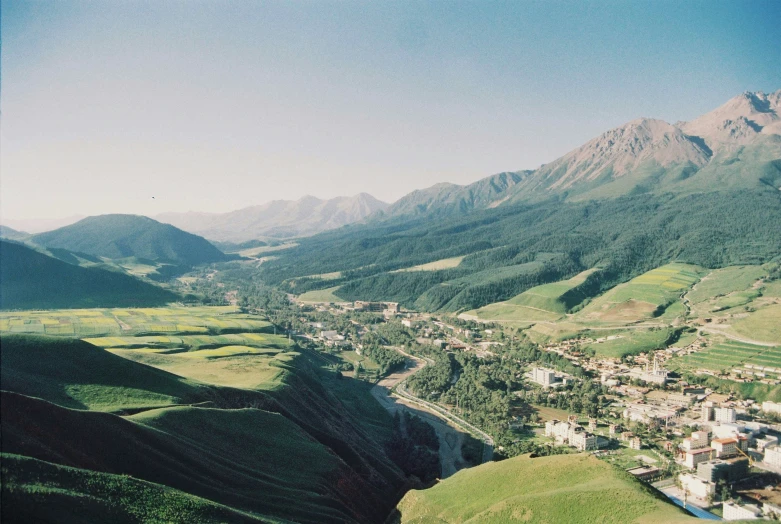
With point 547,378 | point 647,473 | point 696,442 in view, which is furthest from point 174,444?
point 547,378

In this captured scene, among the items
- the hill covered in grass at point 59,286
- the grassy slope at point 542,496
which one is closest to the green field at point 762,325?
the grassy slope at point 542,496

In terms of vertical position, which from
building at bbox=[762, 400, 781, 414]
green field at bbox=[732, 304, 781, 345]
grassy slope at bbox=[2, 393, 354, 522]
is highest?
grassy slope at bbox=[2, 393, 354, 522]

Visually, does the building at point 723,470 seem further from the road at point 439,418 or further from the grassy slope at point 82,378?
the grassy slope at point 82,378

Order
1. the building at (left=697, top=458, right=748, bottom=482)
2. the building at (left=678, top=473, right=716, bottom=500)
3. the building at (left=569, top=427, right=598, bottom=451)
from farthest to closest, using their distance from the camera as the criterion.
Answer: the building at (left=569, top=427, right=598, bottom=451) < the building at (left=697, top=458, right=748, bottom=482) < the building at (left=678, top=473, right=716, bottom=500)

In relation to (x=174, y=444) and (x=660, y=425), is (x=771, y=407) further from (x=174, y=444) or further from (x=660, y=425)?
(x=174, y=444)

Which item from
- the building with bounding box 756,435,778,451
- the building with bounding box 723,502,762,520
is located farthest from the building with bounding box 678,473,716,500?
the building with bounding box 756,435,778,451

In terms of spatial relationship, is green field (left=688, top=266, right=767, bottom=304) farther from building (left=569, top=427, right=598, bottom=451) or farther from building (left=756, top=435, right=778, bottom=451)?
building (left=569, top=427, right=598, bottom=451)
